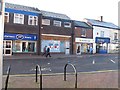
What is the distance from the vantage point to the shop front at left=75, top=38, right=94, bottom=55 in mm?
38938

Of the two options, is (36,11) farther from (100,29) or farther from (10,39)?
(100,29)

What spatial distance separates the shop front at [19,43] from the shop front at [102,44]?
1590 centimetres

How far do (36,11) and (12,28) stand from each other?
5.30 metres

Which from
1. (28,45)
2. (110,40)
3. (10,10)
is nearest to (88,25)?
(110,40)

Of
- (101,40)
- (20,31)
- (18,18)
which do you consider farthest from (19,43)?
(101,40)

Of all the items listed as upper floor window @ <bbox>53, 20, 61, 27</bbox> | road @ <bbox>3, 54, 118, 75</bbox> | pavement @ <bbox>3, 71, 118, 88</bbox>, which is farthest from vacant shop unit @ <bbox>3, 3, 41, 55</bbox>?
pavement @ <bbox>3, 71, 118, 88</bbox>

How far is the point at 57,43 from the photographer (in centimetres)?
3547

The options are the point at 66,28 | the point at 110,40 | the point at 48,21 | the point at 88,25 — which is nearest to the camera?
the point at 48,21

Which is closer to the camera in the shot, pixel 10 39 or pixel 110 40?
pixel 10 39

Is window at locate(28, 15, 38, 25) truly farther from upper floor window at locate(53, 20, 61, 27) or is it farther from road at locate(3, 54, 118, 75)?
road at locate(3, 54, 118, 75)

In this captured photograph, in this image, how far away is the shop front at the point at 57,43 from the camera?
33.5 m

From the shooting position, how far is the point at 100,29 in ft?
146

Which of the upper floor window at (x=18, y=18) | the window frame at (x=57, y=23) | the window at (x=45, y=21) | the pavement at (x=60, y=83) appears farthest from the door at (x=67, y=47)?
the pavement at (x=60, y=83)

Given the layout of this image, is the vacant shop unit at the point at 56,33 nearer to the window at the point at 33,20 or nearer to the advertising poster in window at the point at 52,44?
the advertising poster in window at the point at 52,44
